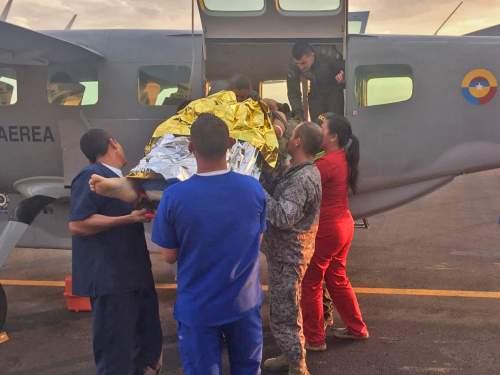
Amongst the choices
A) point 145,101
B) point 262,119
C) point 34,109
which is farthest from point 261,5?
point 34,109

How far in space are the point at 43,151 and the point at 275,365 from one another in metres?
3.83

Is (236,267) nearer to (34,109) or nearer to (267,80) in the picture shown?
(34,109)

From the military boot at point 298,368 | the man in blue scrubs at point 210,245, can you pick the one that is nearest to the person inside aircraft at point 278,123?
the man in blue scrubs at point 210,245

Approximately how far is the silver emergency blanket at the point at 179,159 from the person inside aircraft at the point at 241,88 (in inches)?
37.0

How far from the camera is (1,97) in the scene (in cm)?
596

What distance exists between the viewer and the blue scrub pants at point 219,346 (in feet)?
8.53

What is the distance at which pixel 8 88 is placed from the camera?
6.00 meters

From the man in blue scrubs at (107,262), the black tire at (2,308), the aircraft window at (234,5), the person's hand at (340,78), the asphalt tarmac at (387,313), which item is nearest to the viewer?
the man in blue scrubs at (107,262)

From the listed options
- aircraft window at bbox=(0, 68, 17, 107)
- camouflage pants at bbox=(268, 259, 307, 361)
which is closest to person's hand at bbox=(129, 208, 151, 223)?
camouflage pants at bbox=(268, 259, 307, 361)

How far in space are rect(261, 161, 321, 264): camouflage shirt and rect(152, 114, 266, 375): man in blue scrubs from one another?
35.5 inches

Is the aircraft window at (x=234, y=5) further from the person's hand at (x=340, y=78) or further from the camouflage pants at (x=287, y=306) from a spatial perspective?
the camouflage pants at (x=287, y=306)

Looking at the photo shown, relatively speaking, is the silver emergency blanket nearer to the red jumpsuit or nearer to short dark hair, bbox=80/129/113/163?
short dark hair, bbox=80/129/113/163

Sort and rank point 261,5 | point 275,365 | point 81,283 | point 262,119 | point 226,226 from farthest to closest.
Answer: point 261,5
point 275,365
point 262,119
point 81,283
point 226,226

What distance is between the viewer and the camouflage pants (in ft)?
12.3
